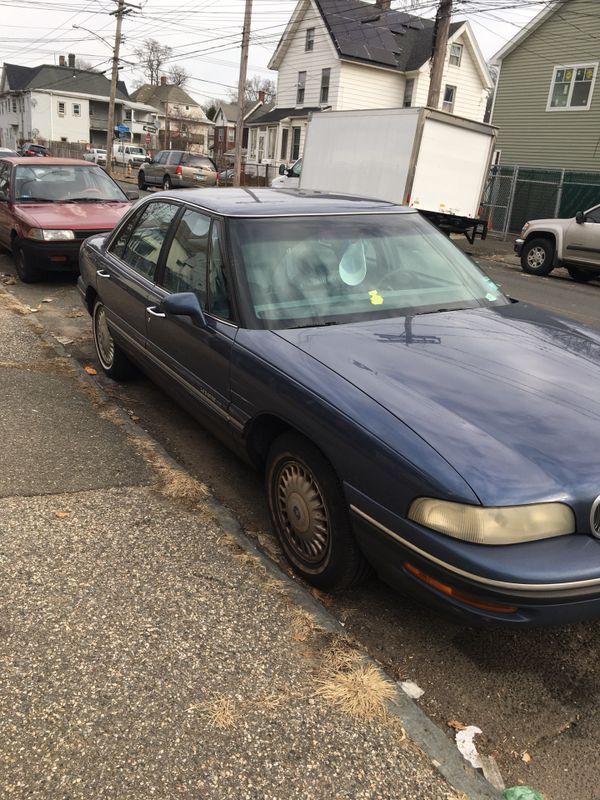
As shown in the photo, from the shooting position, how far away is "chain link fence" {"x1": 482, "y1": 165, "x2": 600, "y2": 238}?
20.2m

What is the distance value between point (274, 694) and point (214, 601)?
0.58 m

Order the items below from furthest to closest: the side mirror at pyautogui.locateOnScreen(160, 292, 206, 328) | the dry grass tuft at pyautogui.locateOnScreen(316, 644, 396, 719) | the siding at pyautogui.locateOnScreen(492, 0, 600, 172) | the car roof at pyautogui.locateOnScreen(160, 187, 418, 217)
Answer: the siding at pyautogui.locateOnScreen(492, 0, 600, 172)
the car roof at pyautogui.locateOnScreen(160, 187, 418, 217)
the side mirror at pyautogui.locateOnScreen(160, 292, 206, 328)
the dry grass tuft at pyautogui.locateOnScreen(316, 644, 396, 719)

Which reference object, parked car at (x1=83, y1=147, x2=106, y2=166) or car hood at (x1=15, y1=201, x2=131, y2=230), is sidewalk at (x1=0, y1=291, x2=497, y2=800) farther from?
parked car at (x1=83, y1=147, x2=106, y2=166)

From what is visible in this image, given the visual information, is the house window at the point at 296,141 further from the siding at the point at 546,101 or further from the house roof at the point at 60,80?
the house roof at the point at 60,80

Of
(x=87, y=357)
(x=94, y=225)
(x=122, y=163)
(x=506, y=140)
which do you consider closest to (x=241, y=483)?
(x=87, y=357)

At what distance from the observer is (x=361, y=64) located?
3384cm

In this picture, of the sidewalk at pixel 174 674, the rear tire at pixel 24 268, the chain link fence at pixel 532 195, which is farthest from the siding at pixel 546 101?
the sidewalk at pixel 174 674

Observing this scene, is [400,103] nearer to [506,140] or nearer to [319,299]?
[506,140]

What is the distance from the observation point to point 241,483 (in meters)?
4.01

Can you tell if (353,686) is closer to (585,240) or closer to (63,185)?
(63,185)

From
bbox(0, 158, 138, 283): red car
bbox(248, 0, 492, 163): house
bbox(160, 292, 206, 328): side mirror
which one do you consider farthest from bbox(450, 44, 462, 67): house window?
bbox(160, 292, 206, 328): side mirror

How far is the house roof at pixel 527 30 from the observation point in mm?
22562

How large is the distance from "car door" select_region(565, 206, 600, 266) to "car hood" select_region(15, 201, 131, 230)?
882cm

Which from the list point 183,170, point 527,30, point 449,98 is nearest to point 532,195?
point 527,30
